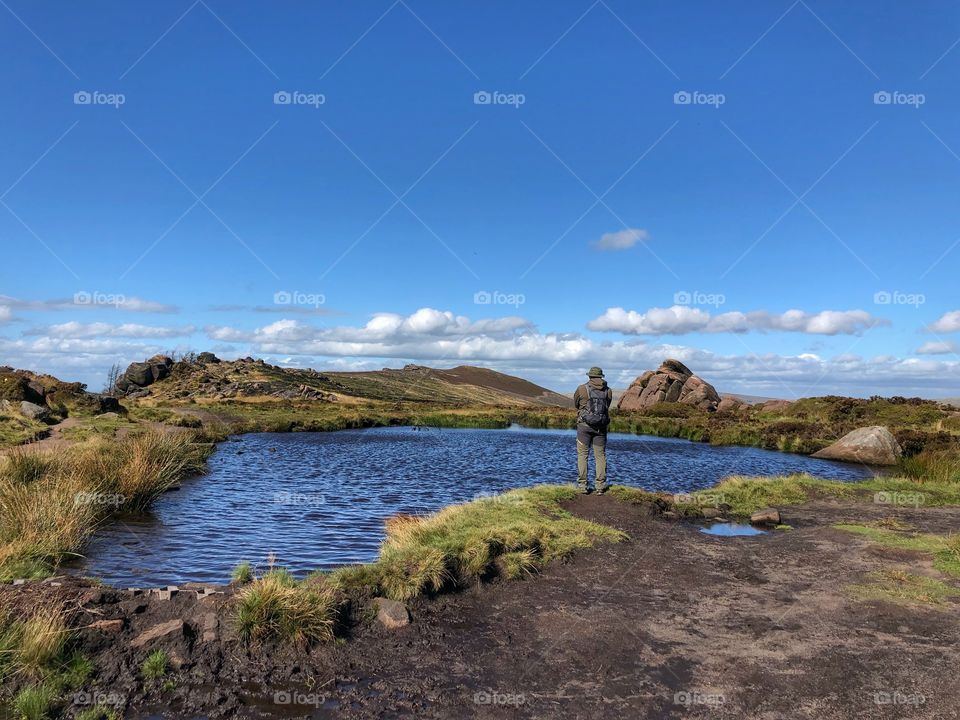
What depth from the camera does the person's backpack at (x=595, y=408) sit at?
16109mm

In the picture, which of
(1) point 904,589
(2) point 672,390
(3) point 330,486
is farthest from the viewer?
(2) point 672,390

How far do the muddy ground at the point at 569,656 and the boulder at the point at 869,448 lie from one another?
25.8 m

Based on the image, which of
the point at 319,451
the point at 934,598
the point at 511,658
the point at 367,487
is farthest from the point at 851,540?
the point at 319,451

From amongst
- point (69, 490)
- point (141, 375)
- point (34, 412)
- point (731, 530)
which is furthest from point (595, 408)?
point (141, 375)

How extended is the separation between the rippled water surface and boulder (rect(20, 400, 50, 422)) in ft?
29.4

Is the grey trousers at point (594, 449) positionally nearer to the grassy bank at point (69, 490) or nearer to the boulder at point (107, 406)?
the grassy bank at point (69, 490)

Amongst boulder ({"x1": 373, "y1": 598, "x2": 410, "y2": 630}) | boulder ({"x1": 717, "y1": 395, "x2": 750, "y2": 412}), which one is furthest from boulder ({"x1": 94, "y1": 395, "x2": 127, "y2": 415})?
boulder ({"x1": 717, "y1": 395, "x2": 750, "y2": 412})

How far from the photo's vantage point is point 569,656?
7777mm

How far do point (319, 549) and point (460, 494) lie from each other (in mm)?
8538

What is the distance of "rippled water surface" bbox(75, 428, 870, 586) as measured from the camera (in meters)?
12.5

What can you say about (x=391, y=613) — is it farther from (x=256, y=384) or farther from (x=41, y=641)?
(x=256, y=384)

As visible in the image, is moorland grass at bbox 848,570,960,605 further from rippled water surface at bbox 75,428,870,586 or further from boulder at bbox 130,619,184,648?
boulder at bbox 130,619,184,648

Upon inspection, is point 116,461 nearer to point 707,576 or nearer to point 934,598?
point 707,576

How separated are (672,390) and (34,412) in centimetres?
6333
